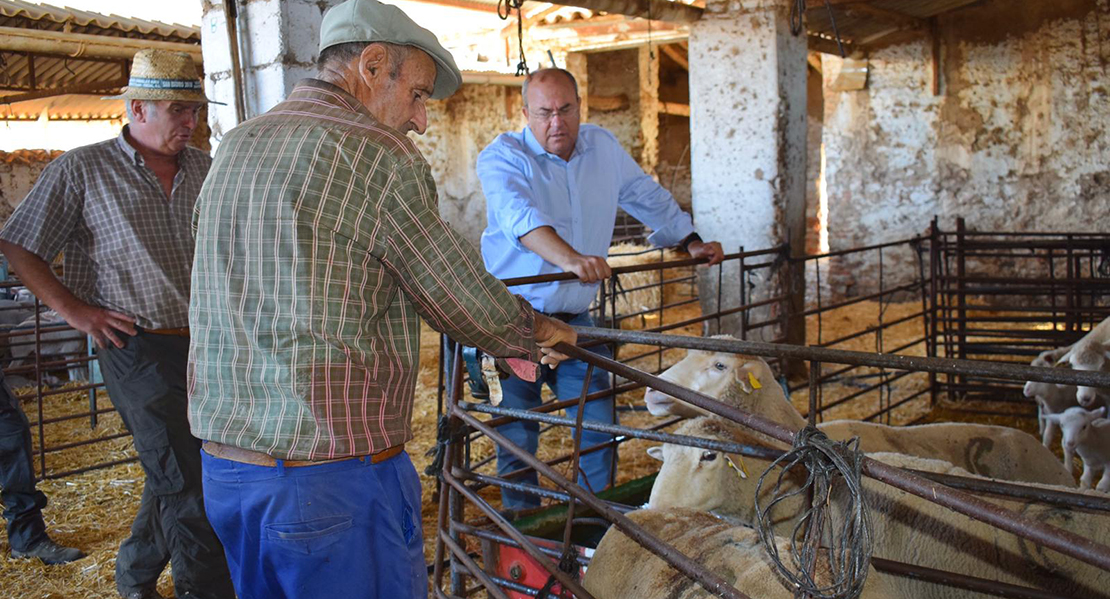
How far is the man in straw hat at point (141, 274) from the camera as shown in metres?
3.24

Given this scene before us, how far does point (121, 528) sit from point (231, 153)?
3483 millimetres

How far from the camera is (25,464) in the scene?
4.04m

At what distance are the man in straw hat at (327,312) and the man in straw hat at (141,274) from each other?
1428 millimetres

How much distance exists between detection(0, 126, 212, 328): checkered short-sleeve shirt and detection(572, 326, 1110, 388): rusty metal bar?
1.79 m

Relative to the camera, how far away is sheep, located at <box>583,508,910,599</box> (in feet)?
6.40

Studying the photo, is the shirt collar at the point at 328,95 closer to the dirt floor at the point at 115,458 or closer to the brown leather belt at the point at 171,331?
the brown leather belt at the point at 171,331

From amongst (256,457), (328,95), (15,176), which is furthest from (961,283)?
(15,176)

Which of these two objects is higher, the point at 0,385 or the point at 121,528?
the point at 0,385

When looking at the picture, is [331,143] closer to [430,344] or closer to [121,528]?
[121,528]

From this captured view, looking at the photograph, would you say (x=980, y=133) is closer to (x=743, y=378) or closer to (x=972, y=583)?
(x=743, y=378)

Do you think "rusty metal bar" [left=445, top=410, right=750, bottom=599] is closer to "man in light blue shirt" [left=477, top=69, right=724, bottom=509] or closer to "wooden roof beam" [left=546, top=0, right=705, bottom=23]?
"man in light blue shirt" [left=477, top=69, right=724, bottom=509]

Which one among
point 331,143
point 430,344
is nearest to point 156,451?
point 331,143

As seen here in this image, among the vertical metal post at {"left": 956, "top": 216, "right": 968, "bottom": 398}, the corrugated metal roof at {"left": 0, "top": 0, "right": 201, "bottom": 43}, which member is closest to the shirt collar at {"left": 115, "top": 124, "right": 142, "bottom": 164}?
the corrugated metal roof at {"left": 0, "top": 0, "right": 201, "bottom": 43}

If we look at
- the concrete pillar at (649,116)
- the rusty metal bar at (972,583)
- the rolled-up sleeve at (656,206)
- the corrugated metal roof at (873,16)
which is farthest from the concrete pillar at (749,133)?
the concrete pillar at (649,116)
